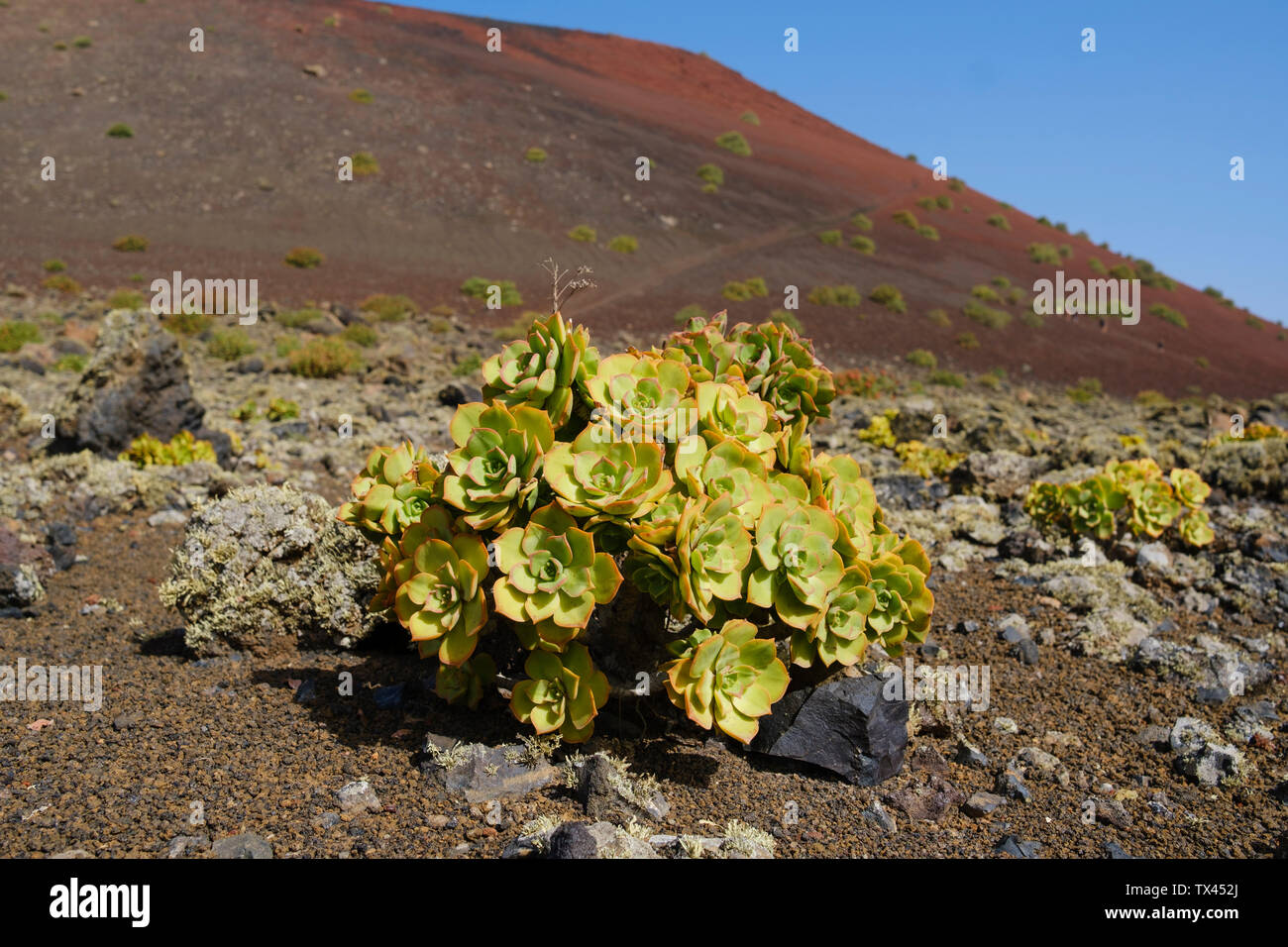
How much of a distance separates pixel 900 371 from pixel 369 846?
62.6ft

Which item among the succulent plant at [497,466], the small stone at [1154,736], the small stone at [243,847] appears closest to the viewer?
the small stone at [243,847]

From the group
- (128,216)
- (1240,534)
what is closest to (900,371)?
(1240,534)

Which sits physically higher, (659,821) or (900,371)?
(900,371)

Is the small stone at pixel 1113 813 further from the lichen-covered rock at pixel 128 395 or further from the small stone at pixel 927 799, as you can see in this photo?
the lichen-covered rock at pixel 128 395

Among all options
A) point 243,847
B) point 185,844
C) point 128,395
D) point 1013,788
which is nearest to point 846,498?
point 1013,788

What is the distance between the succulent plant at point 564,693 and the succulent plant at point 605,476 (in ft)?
1.60

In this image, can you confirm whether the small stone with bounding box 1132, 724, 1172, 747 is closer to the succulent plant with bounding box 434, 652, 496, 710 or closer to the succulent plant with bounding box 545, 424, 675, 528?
the succulent plant with bounding box 545, 424, 675, 528

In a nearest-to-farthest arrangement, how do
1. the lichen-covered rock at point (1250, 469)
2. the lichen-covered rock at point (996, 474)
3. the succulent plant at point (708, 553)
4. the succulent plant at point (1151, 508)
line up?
the succulent plant at point (708, 553), the succulent plant at point (1151, 508), the lichen-covered rock at point (996, 474), the lichen-covered rock at point (1250, 469)

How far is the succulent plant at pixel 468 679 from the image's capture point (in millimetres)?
3154

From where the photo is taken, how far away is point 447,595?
9.16 feet

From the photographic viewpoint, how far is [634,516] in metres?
2.68

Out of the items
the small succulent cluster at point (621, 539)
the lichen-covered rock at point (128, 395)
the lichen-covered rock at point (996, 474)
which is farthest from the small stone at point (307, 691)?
the lichen-covered rock at point (996, 474)

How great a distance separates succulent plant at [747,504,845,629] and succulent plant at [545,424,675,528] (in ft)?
1.22
